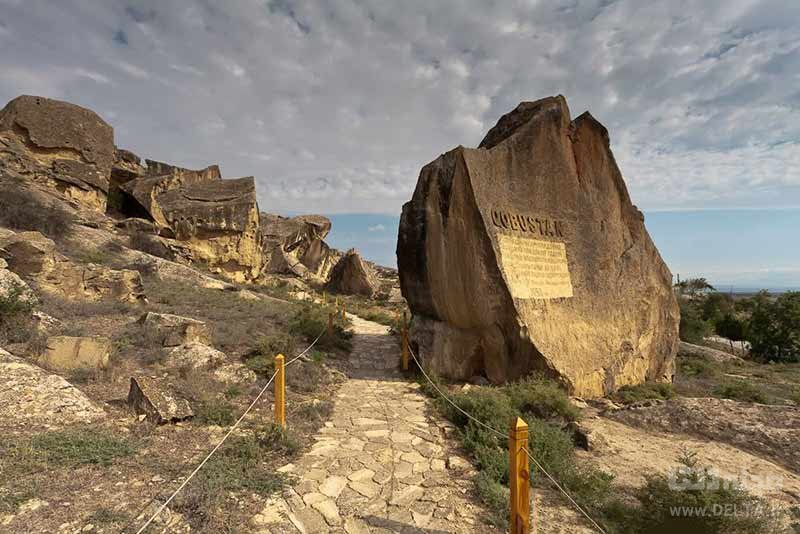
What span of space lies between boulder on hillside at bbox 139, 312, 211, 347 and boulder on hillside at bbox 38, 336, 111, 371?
1147mm

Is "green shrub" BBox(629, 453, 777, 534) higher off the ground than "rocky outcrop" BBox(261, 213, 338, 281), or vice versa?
"rocky outcrop" BBox(261, 213, 338, 281)

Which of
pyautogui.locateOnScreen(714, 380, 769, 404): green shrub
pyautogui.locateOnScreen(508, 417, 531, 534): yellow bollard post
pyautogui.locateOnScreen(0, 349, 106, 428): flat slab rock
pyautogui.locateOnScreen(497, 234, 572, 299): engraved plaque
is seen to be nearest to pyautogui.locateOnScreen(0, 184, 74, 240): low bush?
pyautogui.locateOnScreen(0, 349, 106, 428): flat slab rock

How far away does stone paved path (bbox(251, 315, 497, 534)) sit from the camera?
3.36 metres

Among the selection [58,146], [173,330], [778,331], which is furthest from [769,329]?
[58,146]

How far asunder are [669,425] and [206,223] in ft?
69.9

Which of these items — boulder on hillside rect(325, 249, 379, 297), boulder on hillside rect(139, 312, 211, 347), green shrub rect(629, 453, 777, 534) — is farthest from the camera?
boulder on hillside rect(325, 249, 379, 297)

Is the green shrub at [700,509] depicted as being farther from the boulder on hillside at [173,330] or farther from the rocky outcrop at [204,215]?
the rocky outcrop at [204,215]

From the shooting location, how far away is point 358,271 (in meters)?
28.4

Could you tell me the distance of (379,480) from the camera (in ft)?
13.7

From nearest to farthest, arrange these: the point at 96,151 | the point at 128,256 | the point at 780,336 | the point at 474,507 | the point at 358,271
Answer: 1. the point at 474,507
2. the point at 128,256
3. the point at 780,336
4. the point at 96,151
5. the point at 358,271

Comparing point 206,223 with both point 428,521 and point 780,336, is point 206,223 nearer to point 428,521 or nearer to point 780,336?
point 428,521

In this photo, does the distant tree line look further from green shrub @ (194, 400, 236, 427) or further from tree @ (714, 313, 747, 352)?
green shrub @ (194, 400, 236, 427)

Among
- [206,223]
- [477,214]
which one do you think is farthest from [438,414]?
[206,223]

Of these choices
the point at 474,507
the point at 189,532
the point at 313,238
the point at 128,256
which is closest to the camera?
the point at 189,532
